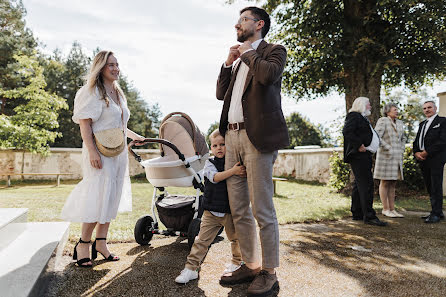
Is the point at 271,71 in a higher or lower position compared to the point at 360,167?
higher

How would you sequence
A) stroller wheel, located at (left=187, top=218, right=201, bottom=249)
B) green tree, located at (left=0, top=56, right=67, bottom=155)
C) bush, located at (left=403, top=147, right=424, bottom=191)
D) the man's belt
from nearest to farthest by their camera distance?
the man's belt
stroller wheel, located at (left=187, top=218, right=201, bottom=249)
bush, located at (left=403, top=147, right=424, bottom=191)
green tree, located at (left=0, top=56, right=67, bottom=155)

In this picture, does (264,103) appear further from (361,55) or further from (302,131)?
(302,131)

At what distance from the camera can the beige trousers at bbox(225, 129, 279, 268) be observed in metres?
2.39

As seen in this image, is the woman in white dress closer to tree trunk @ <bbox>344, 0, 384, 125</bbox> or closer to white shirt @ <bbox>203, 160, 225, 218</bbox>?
white shirt @ <bbox>203, 160, 225, 218</bbox>

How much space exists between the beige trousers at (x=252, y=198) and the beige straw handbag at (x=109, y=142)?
106 cm

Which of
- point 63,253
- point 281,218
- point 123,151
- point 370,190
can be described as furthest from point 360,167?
point 63,253

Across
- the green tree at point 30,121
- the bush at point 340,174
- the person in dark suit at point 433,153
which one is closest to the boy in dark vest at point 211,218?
the person in dark suit at point 433,153

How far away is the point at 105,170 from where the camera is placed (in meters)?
2.96

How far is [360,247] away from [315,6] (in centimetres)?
565

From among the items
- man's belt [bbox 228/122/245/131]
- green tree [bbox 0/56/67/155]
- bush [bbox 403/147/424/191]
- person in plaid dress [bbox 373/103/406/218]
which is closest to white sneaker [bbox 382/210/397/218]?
person in plaid dress [bbox 373/103/406/218]

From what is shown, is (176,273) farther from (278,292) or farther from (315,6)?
(315,6)

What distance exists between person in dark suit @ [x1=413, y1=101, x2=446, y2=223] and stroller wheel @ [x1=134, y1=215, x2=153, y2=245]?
4186 millimetres

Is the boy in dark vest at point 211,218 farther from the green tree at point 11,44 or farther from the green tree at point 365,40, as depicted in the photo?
the green tree at point 11,44

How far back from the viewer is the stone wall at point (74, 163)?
12719mm
